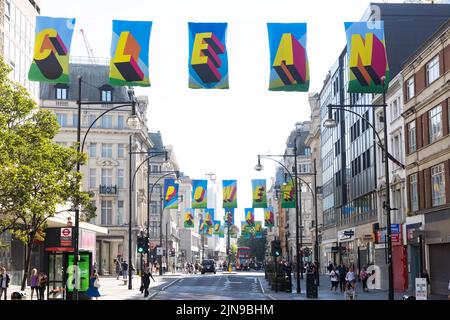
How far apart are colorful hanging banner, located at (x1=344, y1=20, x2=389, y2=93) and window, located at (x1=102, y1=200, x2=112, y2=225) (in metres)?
75.2

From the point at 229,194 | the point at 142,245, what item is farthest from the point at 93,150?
the point at 142,245

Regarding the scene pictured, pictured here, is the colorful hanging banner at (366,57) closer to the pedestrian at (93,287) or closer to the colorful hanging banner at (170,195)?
the pedestrian at (93,287)

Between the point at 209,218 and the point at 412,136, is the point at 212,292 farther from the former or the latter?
the point at 209,218

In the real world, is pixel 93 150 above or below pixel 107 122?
below

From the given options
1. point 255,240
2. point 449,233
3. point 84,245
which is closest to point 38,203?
point 84,245

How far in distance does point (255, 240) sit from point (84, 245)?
130 m

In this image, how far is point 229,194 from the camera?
229 ft

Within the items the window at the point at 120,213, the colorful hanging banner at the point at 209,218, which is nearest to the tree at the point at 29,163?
the colorful hanging banner at the point at 209,218

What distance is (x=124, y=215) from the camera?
3866 inches

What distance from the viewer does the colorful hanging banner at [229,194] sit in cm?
6988

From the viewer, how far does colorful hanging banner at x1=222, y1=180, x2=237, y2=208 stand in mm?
69875

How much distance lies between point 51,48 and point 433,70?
926 inches

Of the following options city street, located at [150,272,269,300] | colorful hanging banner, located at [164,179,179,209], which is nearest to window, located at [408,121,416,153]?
city street, located at [150,272,269,300]

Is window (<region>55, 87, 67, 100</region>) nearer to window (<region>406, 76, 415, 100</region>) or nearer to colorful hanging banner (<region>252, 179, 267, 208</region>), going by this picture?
colorful hanging banner (<region>252, 179, 267, 208</region>)
